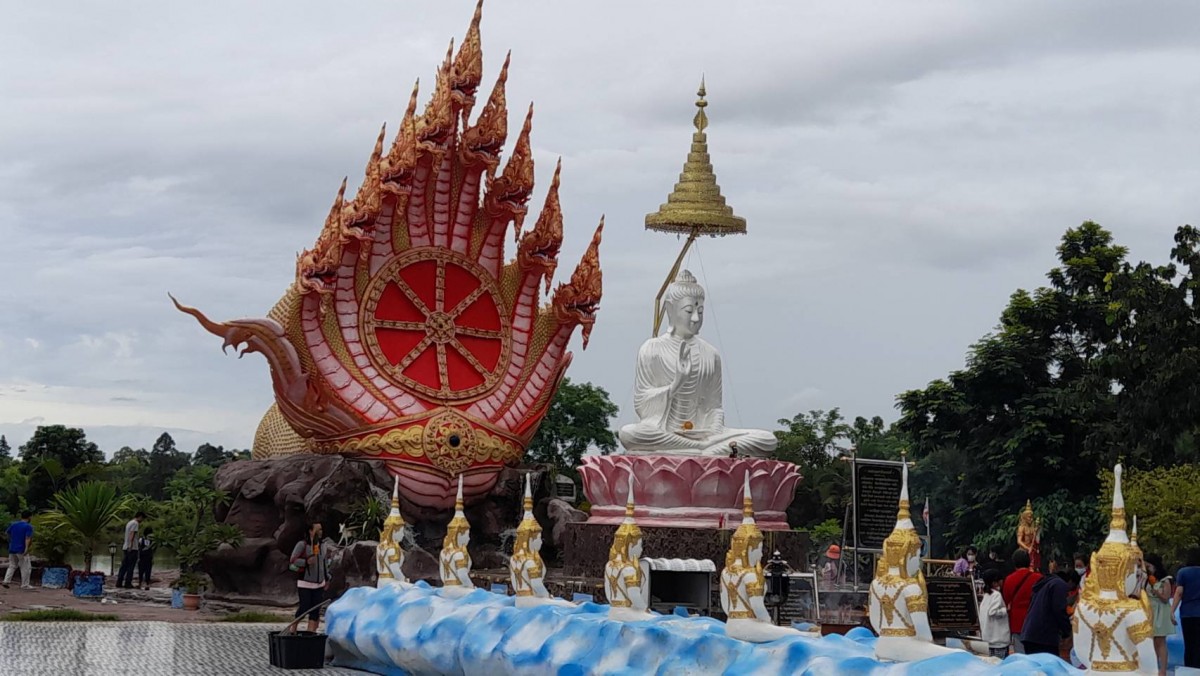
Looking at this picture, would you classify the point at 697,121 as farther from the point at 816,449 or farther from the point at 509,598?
the point at 816,449

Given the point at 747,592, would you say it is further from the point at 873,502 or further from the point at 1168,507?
the point at 1168,507

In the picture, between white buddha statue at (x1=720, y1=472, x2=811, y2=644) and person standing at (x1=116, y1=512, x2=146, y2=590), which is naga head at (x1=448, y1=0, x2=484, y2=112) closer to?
person standing at (x1=116, y1=512, x2=146, y2=590)

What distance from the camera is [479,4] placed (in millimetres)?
23812

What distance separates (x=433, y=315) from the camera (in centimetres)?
2386

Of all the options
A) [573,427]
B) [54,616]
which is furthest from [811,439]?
[54,616]

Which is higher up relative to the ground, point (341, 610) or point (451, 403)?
point (451, 403)

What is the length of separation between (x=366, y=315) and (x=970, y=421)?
46.1 feet

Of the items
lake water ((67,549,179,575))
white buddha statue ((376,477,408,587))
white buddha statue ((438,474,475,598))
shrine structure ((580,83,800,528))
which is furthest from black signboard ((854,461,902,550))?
lake water ((67,549,179,575))

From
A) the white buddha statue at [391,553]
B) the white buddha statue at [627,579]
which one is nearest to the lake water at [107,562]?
the white buddha statue at [391,553]

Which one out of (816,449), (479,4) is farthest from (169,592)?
(816,449)

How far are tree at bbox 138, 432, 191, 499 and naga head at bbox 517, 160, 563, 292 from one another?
1174 inches

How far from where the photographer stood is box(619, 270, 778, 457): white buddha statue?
20578 millimetres

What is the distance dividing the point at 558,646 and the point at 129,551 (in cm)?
1440

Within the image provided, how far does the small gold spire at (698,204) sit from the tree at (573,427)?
70.8 feet
